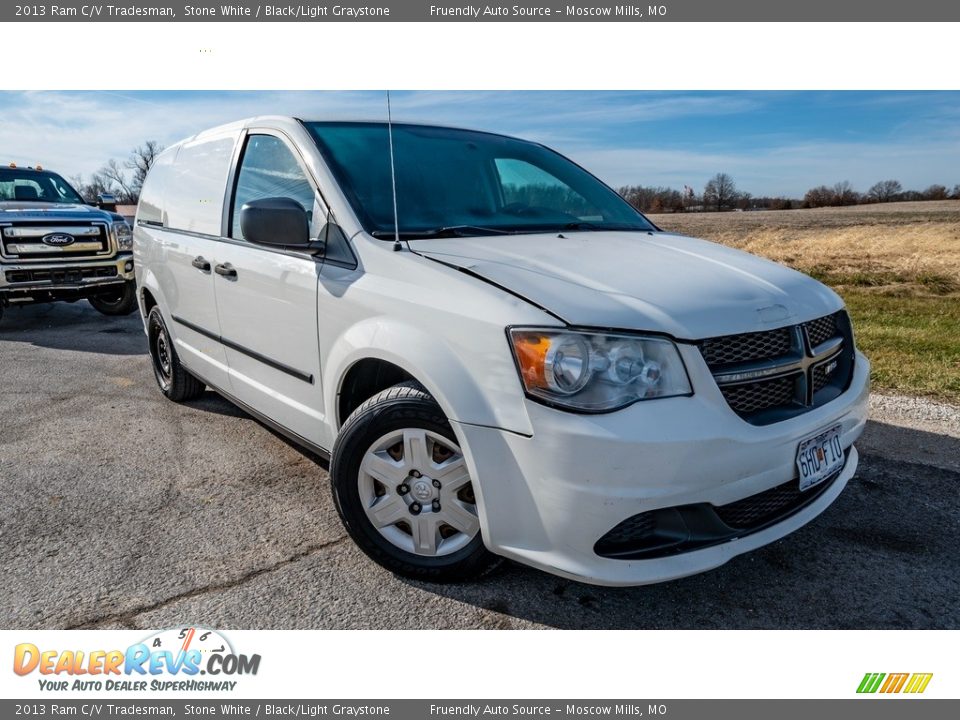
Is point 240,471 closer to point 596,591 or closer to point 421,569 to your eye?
point 421,569

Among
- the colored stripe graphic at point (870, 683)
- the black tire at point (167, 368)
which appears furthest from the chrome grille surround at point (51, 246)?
the colored stripe graphic at point (870, 683)

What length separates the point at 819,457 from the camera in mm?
2439

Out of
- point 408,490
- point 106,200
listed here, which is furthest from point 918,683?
point 106,200

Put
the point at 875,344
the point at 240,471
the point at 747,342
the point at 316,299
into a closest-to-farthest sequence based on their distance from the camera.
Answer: the point at 747,342 → the point at 316,299 → the point at 240,471 → the point at 875,344

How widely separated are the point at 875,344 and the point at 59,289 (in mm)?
8818

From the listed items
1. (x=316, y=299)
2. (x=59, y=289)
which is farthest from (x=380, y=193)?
(x=59, y=289)

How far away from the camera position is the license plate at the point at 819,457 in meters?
2.35

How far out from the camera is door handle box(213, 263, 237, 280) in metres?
3.50

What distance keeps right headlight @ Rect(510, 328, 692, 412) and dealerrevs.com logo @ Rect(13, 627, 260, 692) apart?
1297 millimetres

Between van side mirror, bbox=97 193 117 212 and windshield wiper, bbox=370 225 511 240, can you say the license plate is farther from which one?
van side mirror, bbox=97 193 117 212

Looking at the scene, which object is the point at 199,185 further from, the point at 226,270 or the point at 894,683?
the point at 894,683

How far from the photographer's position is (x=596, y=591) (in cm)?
257

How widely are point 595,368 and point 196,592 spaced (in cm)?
169

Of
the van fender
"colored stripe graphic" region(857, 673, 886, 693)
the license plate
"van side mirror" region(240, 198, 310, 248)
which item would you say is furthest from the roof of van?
"colored stripe graphic" region(857, 673, 886, 693)
